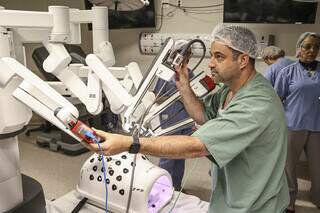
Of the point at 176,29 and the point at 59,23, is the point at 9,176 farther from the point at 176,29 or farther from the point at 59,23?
the point at 176,29

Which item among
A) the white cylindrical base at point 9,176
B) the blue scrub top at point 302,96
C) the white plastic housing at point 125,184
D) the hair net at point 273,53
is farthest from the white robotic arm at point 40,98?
the hair net at point 273,53

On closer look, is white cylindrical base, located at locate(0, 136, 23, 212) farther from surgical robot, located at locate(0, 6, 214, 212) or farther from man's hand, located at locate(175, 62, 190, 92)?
man's hand, located at locate(175, 62, 190, 92)

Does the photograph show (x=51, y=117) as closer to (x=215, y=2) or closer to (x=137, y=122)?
(x=137, y=122)

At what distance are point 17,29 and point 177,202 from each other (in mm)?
1657

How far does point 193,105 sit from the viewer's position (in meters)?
1.56

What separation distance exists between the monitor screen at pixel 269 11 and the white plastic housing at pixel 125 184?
7.26ft

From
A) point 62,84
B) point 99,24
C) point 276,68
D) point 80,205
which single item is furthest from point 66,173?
point 276,68

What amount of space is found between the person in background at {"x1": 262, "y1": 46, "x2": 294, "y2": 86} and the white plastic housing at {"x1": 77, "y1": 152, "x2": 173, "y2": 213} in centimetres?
135

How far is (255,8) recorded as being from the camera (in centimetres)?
360

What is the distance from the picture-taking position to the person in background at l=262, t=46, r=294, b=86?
2861 mm

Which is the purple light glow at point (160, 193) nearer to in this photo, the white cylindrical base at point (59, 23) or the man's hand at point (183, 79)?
the man's hand at point (183, 79)

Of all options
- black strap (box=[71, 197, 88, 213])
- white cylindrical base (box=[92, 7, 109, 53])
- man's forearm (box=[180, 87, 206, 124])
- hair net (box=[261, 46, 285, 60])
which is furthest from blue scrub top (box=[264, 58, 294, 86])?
black strap (box=[71, 197, 88, 213])

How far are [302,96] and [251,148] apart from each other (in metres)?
1.71

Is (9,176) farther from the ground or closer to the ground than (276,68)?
closer to the ground
